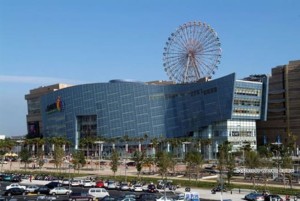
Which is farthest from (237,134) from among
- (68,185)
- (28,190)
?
(28,190)

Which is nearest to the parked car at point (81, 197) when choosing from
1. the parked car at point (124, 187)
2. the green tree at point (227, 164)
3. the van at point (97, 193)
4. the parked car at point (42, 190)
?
A: the van at point (97, 193)

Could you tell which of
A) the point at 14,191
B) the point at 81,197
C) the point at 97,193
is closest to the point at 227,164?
the point at 97,193

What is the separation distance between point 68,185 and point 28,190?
43.4 ft

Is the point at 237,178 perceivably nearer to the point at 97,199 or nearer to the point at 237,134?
the point at 97,199

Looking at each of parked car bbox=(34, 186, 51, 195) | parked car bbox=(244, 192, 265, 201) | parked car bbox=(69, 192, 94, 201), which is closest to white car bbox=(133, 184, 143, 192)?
parked car bbox=(34, 186, 51, 195)

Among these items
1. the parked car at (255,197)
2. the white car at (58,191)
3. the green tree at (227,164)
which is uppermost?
the green tree at (227,164)

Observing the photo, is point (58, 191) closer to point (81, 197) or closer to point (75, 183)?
point (81, 197)

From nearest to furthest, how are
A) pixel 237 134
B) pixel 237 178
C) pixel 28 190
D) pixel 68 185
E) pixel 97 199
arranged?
1. pixel 97 199
2. pixel 28 190
3. pixel 68 185
4. pixel 237 178
5. pixel 237 134

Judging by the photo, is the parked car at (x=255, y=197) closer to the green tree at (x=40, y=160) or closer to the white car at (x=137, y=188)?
the white car at (x=137, y=188)

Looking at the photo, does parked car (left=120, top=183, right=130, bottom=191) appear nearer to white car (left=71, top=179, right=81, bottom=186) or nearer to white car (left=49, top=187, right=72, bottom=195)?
white car (left=71, top=179, right=81, bottom=186)

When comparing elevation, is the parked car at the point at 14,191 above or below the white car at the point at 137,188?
above

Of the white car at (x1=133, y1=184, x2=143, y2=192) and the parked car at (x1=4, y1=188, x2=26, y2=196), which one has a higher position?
the parked car at (x1=4, y1=188, x2=26, y2=196)

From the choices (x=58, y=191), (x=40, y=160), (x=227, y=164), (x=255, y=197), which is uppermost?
(x=40, y=160)

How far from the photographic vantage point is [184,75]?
620 ft
